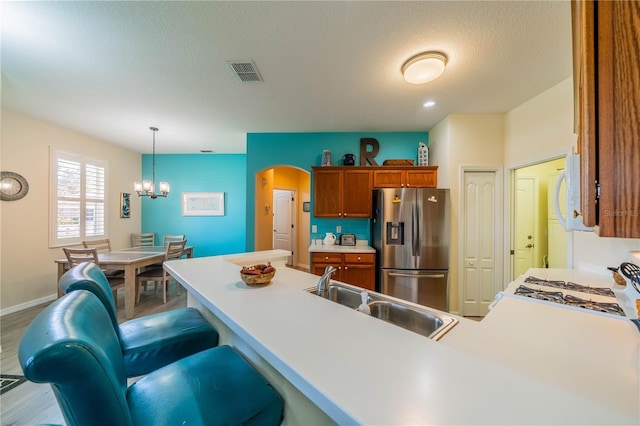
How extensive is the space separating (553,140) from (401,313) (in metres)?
2.64

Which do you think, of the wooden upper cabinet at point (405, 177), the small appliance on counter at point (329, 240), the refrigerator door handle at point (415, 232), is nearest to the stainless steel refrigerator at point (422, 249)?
the refrigerator door handle at point (415, 232)

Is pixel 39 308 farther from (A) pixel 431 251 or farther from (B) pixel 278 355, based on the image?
(A) pixel 431 251

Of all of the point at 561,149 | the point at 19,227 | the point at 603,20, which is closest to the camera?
the point at 603,20

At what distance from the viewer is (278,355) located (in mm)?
679

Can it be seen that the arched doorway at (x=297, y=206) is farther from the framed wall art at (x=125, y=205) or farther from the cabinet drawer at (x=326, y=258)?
the framed wall art at (x=125, y=205)

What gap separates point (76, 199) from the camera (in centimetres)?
401

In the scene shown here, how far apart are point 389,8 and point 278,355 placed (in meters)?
2.08

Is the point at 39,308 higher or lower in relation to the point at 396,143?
lower

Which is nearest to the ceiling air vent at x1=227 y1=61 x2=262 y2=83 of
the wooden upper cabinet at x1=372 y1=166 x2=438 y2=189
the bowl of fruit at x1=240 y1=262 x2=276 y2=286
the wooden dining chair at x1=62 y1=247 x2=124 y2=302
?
the bowl of fruit at x1=240 y1=262 x2=276 y2=286

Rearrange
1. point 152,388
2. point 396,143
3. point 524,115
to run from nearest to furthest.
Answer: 1. point 152,388
2. point 524,115
3. point 396,143

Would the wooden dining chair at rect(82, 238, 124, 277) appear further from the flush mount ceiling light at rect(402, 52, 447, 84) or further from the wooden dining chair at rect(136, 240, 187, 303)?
the flush mount ceiling light at rect(402, 52, 447, 84)

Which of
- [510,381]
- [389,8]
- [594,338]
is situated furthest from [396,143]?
[510,381]

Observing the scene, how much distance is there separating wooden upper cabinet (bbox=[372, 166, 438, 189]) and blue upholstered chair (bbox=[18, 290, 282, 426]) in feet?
10.1

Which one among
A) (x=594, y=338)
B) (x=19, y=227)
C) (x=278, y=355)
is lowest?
(x=594, y=338)
